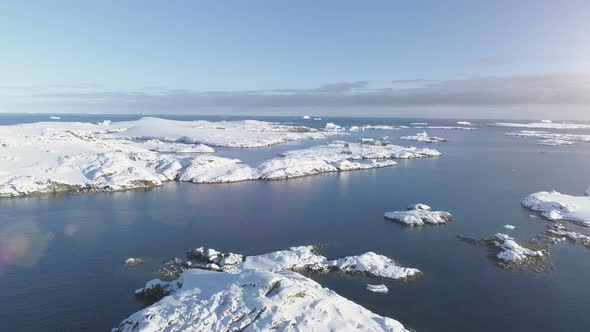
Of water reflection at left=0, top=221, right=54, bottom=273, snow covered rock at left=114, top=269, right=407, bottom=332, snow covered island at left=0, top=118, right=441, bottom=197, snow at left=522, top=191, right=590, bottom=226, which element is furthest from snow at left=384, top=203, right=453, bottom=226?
water reflection at left=0, top=221, right=54, bottom=273

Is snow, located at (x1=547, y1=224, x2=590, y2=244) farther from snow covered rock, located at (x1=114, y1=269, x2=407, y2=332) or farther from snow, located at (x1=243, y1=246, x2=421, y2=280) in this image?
snow covered rock, located at (x1=114, y1=269, x2=407, y2=332)

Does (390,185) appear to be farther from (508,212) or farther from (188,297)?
(188,297)

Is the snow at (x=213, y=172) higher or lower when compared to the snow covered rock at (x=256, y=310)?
lower

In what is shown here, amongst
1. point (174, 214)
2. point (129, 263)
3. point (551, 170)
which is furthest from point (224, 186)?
point (551, 170)

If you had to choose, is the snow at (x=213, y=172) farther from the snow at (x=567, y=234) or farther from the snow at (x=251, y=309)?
the snow at (x=567, y=234)

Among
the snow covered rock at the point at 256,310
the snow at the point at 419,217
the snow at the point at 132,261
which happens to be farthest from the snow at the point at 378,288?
the snow at the point at 132,261

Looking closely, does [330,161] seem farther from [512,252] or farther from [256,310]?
[256,310]
